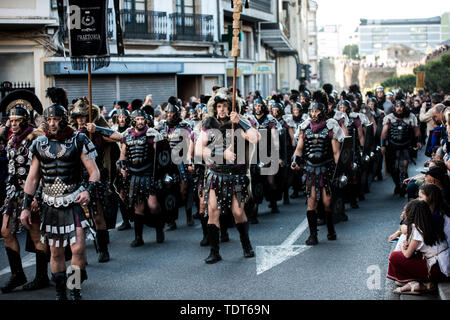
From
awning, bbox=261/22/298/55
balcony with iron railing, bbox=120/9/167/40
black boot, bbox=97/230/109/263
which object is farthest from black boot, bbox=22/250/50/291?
awning, bbox=261/22/298/55

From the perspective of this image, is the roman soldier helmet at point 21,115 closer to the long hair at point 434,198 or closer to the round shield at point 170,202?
the round shield at point 170,202

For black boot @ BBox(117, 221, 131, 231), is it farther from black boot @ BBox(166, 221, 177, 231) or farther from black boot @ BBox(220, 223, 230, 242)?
black boot @ BBox(220, 223, 230, 242)

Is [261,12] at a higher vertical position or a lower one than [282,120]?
higher

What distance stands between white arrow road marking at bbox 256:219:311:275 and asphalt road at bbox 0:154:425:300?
7 centimetres

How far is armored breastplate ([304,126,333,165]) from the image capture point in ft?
30.1

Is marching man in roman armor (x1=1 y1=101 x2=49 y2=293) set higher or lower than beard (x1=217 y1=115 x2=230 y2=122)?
Answer: lower

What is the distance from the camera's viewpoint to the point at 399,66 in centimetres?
11150

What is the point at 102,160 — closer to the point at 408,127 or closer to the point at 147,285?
the point at 147,285

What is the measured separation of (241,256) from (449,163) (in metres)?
2.62

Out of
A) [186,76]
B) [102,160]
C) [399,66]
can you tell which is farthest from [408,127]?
[399,66]

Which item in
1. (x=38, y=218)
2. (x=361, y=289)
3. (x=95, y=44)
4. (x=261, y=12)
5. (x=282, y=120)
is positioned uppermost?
(x=261, y=12)

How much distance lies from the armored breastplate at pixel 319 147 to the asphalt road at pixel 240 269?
1.08 meters

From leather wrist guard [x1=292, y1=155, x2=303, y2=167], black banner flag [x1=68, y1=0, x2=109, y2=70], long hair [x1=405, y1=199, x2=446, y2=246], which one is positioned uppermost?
black banner flag [x1=68, y1=0, x2=109, y2=70]

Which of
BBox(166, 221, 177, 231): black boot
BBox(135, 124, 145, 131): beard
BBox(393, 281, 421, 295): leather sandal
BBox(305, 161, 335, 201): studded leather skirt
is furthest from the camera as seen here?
BBox(166, 221, 177, 231): black boot
